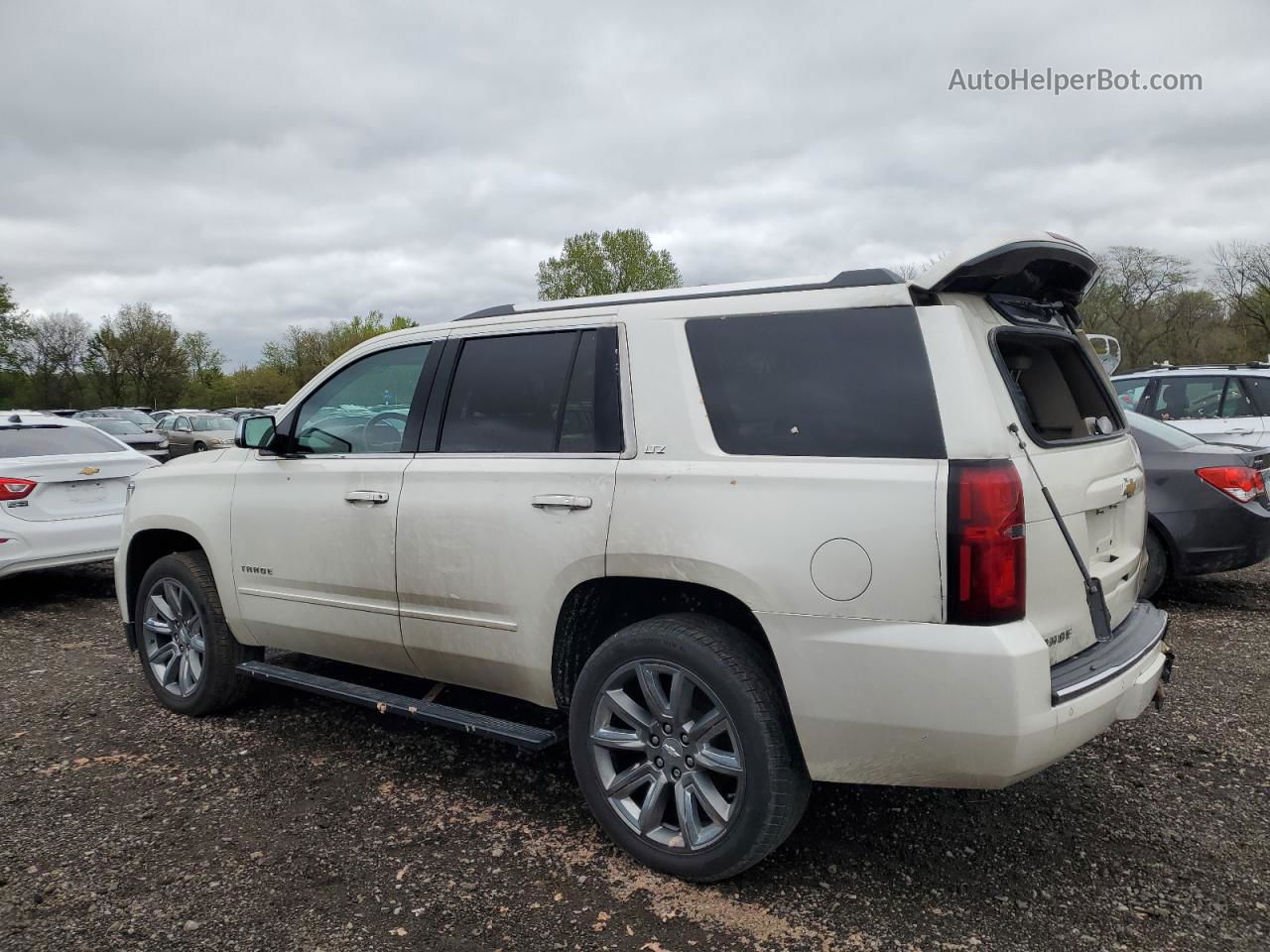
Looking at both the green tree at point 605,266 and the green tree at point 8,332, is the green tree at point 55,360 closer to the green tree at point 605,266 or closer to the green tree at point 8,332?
the green tree at point 8,332

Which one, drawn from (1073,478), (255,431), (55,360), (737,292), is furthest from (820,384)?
(55,360)

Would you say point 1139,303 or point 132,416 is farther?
point 1139,303

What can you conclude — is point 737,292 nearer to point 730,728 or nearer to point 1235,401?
point 730,728

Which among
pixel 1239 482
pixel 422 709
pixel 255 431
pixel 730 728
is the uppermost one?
pixel 255 431

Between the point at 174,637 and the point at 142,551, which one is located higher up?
the point at 142,551

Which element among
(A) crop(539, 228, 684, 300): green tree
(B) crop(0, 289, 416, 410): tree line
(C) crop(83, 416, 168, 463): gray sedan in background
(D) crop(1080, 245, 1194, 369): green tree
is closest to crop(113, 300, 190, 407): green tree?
(B) crop(0, 289, 416, 410): tree line

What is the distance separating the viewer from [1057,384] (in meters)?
3.49

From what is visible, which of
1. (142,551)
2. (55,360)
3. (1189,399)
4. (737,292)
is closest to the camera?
(737,292)

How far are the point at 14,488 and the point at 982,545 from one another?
7.12m

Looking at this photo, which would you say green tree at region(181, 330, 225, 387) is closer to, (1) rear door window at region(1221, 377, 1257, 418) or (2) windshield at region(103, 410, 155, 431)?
(2) windshield at region(103, 410, 155, 431)

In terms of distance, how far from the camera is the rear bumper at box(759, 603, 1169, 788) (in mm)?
2475

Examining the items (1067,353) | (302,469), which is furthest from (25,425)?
(1067,353)

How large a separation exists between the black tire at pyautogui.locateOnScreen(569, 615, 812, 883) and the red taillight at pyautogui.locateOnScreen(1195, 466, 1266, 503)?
4.48m

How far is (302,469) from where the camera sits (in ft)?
A: 13.4
